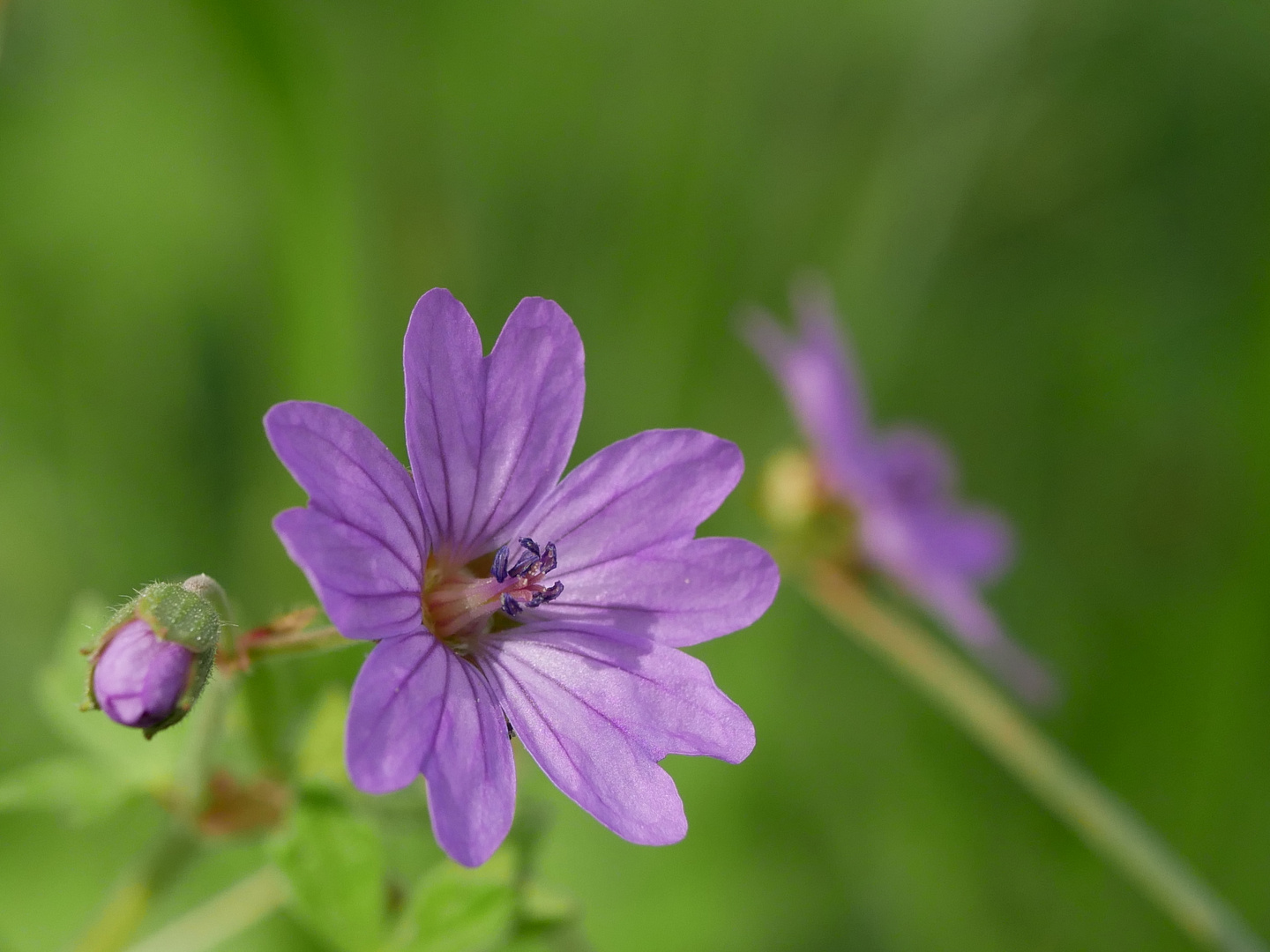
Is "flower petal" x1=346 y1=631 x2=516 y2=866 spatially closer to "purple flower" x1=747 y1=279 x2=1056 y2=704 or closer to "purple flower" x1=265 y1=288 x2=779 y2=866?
"purple flower" x1=265 y1=288 x2=779 y2=866

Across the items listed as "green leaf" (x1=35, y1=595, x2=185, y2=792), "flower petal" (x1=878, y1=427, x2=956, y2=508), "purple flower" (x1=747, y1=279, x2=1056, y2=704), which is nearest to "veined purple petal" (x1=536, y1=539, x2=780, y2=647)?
"green leaf" (x1=35, y1=595, x2=185, y2=792)

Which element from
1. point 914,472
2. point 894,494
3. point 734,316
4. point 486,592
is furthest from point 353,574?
point 734,316

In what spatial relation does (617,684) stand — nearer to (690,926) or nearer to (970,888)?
(690,926)

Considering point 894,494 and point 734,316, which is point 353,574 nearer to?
point 894,494

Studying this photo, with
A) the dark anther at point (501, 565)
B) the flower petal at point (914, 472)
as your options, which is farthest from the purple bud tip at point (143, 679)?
the flower petal at point (914, 472)

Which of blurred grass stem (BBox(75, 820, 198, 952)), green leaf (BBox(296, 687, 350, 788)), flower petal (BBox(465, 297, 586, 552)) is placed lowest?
blurred grass stem (BBox(75, 820, 198, 952))

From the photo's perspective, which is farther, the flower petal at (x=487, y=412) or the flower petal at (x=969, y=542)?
the flower petal at (x=969, y=542)

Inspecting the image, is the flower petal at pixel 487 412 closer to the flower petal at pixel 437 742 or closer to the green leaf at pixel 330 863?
the flower petal at pixel 437 742
